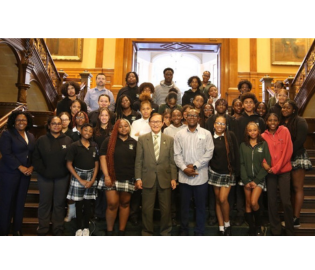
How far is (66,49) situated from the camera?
379 inches

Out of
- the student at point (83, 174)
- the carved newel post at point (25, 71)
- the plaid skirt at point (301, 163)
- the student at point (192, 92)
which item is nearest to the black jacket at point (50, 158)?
the student at point (83, 174)

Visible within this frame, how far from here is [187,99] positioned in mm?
5023

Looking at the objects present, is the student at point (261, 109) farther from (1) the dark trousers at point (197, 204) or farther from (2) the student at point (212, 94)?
(1) the dark trousers at point (197, 204)

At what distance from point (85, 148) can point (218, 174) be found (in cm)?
160

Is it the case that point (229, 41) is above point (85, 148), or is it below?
above

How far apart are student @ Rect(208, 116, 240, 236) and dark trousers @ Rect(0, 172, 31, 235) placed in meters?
2.22

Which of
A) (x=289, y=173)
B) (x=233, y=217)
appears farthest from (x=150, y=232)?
(x=289, y=173)

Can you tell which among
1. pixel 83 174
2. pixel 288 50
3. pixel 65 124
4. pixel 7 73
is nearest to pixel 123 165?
pixel 83 174

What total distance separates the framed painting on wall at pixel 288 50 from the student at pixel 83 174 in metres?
7.95

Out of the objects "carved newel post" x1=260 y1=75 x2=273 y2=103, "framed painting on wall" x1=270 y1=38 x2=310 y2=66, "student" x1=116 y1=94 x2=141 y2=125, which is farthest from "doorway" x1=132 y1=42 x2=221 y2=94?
"student" x1=116 y1=94 x2=141 y2=125

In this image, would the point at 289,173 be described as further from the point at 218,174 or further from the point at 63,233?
the point at 63,233

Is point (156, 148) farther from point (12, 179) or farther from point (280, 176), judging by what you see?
point (12, 179)

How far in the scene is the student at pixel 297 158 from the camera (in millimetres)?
3682

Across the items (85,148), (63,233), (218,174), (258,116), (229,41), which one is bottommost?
(63,233)
